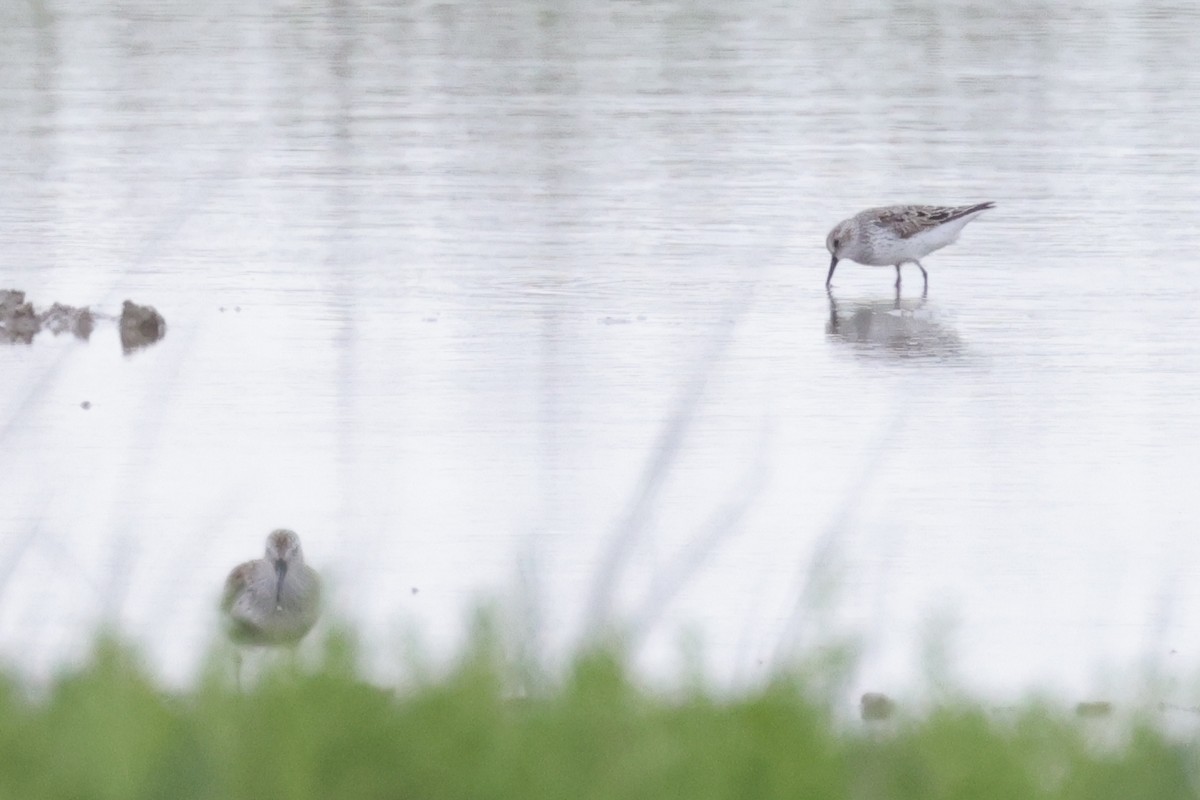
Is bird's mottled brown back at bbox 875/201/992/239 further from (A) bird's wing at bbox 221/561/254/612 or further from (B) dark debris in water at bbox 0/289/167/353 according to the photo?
(A) bird's wing at bbox 221/561/254/612

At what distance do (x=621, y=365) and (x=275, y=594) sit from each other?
4141 mm

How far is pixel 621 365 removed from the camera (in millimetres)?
10758

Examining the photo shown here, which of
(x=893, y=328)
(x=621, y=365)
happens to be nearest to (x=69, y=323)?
(x=621, y=365)

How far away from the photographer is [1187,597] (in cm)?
726

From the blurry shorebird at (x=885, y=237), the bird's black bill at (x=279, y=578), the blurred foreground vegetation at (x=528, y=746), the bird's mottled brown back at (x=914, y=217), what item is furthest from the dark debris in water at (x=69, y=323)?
the blurred foreground vegetation at (x=528, y=746)

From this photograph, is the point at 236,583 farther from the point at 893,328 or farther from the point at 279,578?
the point at 893,328

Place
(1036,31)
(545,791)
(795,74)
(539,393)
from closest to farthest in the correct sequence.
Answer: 1. (545,791)
2. (539,393)
3. (795,74)
4. (1036,31)

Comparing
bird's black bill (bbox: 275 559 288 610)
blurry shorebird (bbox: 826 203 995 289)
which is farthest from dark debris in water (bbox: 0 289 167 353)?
bird's black bill (bbox: 275 559 288 610)

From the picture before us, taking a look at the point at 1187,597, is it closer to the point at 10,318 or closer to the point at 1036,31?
the point at 10,318

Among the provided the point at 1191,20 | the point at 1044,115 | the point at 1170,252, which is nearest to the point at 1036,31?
the point at 1191,20

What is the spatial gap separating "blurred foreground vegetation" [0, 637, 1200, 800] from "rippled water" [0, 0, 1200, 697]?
0.17 meters

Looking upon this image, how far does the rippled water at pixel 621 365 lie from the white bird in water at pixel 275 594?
0.57ft

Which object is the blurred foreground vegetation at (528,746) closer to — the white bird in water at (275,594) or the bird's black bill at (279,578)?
the white bird in water at (275,594)

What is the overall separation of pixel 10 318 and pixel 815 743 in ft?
28.4
